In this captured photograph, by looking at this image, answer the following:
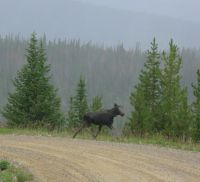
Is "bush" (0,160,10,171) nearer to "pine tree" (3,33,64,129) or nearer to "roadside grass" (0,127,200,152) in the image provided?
"roadside grass" (0,127,200,152)

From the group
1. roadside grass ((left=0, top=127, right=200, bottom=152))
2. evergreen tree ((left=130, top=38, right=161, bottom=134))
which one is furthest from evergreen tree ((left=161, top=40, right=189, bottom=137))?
roadside grass ((left=0, top=127, right=200, bottom=152))

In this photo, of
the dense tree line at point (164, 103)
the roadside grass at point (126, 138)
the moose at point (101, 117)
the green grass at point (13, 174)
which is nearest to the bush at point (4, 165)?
the green grass at point (13, 174)

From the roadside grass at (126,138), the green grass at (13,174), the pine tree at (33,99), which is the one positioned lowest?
A: the green grass at (13,174)

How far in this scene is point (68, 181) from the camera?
455 inches

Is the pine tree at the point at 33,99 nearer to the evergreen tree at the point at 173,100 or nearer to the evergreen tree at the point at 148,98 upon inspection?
the evergreen tree at the point at 148,98

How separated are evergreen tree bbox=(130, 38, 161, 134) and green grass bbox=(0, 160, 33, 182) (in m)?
30.0

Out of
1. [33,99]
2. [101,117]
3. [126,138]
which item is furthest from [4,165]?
[33,99]

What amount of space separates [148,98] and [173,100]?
514 centimetres

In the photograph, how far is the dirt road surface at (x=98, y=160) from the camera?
12242 millimetres

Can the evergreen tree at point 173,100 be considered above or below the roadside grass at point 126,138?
above

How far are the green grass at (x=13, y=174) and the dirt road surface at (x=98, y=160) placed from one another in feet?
0.88

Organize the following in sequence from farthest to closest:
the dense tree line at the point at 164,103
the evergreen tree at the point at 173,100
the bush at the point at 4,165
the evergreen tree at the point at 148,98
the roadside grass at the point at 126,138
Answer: the evergreen tree at the point at 148,98 < the dense tree line at the point at 164,103 < the evergreen tree at the point at 173,100 < the roadside grass at the point at 126,138 < the bush at the point at 4,165

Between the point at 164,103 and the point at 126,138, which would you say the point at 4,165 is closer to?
the point at 126,138

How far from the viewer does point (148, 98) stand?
4956cm
